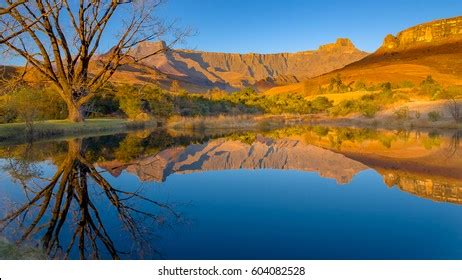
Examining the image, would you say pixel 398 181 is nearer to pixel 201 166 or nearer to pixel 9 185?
pixel 201 166

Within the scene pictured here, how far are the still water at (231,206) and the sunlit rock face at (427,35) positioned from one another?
11242 centimetres

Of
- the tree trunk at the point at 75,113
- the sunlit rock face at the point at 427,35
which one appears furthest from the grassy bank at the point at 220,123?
the sunlit rock face at the point at 427,35

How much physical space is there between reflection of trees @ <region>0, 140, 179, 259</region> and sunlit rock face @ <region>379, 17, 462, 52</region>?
382 ft

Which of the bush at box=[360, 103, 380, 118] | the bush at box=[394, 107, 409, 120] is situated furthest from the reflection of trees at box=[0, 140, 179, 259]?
the bush at box=[360, 103, 380, 118]

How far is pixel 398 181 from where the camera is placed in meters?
9.01

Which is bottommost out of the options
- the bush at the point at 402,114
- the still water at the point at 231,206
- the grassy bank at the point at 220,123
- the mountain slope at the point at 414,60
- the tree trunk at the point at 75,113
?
the still water at the point at 231,206

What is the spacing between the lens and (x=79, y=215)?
6.14m

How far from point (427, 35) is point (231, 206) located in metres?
125

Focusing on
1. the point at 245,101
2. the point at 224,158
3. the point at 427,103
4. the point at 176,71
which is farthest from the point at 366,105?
the point at 176,71

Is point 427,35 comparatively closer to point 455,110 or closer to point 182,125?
point 455,110

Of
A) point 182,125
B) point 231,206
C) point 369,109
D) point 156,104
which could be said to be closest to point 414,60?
point 369,109

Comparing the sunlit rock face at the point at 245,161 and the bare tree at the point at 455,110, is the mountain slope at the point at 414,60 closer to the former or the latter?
the bare tree at the point at 455,110

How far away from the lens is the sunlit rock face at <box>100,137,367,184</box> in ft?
34.0

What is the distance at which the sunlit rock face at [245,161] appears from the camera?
34.0ft
